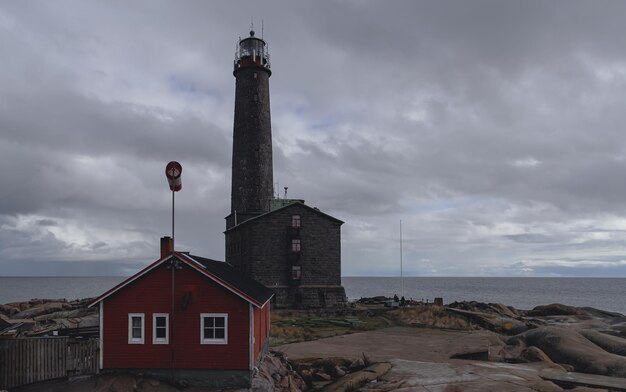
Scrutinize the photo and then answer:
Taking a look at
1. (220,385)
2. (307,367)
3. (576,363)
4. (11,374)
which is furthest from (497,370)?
(11,374)

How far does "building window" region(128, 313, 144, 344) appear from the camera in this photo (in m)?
21.9

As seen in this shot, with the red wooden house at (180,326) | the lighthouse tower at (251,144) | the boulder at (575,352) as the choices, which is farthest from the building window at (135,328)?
the lighthouse tower at (251,144)

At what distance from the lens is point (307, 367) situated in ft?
89.6

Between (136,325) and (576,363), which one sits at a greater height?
(136,325)

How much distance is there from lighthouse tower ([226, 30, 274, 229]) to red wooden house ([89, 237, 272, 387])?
108ft

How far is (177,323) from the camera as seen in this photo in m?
21.9

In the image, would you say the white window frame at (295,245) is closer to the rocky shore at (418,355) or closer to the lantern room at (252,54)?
the rocky shore at (418,355)

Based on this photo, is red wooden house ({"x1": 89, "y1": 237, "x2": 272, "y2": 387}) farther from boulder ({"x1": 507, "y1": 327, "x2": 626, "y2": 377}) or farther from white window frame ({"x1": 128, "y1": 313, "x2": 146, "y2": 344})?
boulder ({"x1": 507, "y1": 327, "x2": 626, "y2": 377})

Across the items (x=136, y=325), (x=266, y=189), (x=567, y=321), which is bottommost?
(x=567, y=321)

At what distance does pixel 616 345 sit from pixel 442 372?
1202cm

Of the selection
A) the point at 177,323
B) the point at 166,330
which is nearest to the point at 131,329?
the point at 166,330

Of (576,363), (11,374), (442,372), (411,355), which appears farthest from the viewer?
(411,355)

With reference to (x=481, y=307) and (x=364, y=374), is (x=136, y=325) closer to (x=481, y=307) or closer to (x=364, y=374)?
(x=364, y=374)

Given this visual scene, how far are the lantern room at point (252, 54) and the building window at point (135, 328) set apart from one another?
38111 millimetres
